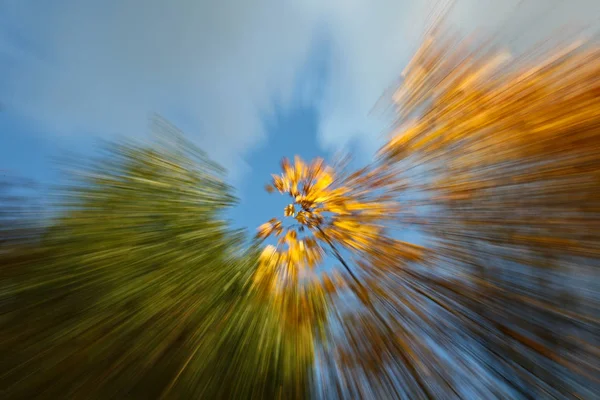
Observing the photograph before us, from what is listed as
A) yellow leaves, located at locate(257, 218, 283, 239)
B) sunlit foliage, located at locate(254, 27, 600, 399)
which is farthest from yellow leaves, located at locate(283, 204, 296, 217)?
sunlit foliage, located at locate(254, 27, 600, 399)

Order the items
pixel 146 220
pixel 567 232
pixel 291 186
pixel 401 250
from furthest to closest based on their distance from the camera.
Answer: pixel 291 186, pixel 401 250, pixel 146 220, pixel 567 232

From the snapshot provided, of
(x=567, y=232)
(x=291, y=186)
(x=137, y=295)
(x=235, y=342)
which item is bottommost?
(x=235, y=342)

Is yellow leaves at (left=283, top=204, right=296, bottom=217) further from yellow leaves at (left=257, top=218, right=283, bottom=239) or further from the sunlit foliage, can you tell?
the sunlit foliage

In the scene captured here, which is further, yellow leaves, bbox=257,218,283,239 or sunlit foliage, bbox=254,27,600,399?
yellow leaves, bbox=257,218,283,239

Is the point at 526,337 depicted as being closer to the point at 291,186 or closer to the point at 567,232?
the point at 567,232

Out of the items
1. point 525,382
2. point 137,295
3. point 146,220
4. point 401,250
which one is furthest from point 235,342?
point 525,382

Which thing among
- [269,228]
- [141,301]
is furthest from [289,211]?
[141,301]

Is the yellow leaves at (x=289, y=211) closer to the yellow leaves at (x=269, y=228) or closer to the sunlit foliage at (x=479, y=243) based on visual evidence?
the yellow leaves at (x=269, y=228)

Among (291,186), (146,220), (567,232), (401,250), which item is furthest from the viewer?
(291,186)

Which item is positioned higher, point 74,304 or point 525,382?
point 74,304

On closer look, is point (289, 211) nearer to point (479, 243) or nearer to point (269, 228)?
point (269, 228)

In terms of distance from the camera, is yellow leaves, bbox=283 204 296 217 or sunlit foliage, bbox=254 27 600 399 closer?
sunlit foliage, bbox=254 27 600 399
